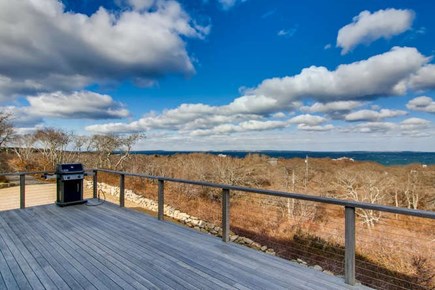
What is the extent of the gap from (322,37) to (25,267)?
39.7ft

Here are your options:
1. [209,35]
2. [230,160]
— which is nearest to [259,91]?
[230,160]

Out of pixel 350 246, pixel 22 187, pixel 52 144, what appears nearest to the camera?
pixel 350 246

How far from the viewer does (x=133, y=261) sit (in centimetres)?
277

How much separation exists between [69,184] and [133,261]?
3654 mm

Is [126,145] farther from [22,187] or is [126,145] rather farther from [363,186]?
[363,186]

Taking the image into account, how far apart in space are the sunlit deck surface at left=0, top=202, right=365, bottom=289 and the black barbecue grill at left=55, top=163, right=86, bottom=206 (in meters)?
1.29

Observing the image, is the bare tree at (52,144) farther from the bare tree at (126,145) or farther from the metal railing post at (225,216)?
the metal railing post at (225,216)

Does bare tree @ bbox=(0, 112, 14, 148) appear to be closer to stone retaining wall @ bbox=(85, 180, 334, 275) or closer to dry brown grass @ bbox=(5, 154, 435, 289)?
dry brown grass @ bbox=(5, 154, 435, 289)

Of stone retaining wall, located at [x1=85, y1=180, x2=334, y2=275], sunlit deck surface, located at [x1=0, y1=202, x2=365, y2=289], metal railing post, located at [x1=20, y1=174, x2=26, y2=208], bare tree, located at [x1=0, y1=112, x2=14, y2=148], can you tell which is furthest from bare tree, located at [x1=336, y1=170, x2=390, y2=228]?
bare tree, located at [x1=0, y1=112, x2=14, y2=148]

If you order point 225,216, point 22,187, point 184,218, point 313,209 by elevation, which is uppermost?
point 22,187

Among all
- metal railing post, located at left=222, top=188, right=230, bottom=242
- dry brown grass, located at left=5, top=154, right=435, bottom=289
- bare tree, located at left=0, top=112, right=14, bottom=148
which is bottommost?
dry brown grass, located at left=5, top=154, right=435, bottom=289

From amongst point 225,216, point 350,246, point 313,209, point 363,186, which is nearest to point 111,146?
point 313,209

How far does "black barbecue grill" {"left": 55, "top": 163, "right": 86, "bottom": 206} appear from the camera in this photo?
5.46 m

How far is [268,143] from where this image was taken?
87.5ft
